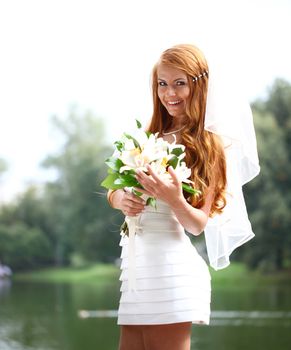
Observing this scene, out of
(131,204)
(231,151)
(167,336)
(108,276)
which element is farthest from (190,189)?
(108,276)

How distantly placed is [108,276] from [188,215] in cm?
947

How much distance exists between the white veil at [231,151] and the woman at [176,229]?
1.2 inches

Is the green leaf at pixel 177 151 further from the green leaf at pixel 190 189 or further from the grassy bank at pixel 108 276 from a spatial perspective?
the grassy bank at pixel 108 276

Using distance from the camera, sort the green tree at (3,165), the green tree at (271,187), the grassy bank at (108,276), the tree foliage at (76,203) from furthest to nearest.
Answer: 1. the green tree at (271,187)
2. the tree foliage at (76,203)
3. the grassy bank at (108,276)
4. the green tree at (3,165)

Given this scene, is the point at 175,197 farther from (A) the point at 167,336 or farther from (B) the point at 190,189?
(A) the point at 167,336

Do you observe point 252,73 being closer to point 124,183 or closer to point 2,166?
point 2,166

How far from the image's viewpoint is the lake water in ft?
25.0

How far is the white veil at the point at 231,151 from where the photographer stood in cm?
200

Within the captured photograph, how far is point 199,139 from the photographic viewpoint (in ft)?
6.45

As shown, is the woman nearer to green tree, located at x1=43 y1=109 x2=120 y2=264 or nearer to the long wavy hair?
the long wavy hair

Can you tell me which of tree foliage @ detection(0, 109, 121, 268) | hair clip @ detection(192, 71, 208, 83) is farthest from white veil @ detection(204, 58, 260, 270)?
tree foliage @ detection(0, 109, 121, 268)

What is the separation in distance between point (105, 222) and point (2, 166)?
75.2 inches

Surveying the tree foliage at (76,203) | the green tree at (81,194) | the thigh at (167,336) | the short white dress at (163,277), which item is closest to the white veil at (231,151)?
the short white dress at (163,277)

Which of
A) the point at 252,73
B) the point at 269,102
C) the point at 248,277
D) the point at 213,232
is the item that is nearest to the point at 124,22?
the point at 252,73
